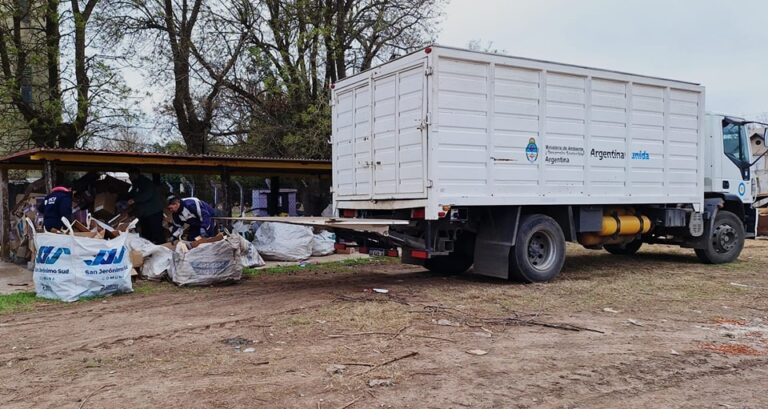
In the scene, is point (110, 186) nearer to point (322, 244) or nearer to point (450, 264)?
point (322, 244)

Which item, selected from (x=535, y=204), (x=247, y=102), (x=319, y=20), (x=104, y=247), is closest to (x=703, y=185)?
(x=535, y=204)

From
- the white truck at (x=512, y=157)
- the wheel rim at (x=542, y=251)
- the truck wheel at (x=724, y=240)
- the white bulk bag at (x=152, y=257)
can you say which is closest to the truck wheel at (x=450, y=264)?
the white truck at (x=512, y=157)

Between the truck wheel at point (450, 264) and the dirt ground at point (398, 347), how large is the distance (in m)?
1.06

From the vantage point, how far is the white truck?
26.1 ft

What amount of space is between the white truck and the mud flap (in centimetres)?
2

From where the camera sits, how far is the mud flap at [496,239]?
8602 millimetres

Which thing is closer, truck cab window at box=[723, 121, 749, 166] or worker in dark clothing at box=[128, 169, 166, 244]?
truck cab window at box=[723, 121, 749, 166]

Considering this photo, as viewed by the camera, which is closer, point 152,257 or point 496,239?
point 496,239

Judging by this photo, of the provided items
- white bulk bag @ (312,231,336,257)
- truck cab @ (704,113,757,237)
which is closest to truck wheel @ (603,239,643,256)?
truck cab @ (704,113,757,237)

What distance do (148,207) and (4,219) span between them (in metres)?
3.25

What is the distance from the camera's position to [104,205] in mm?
11977

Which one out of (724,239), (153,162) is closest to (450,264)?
(724,239)

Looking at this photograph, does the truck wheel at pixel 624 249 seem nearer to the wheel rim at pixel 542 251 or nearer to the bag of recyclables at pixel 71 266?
the wheel rim at pixel 542 251

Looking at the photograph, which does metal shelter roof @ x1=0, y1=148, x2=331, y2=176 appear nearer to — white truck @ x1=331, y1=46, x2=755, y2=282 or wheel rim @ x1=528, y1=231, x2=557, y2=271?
white truck @ x1=331, y1=46, x2=755, y2=282
